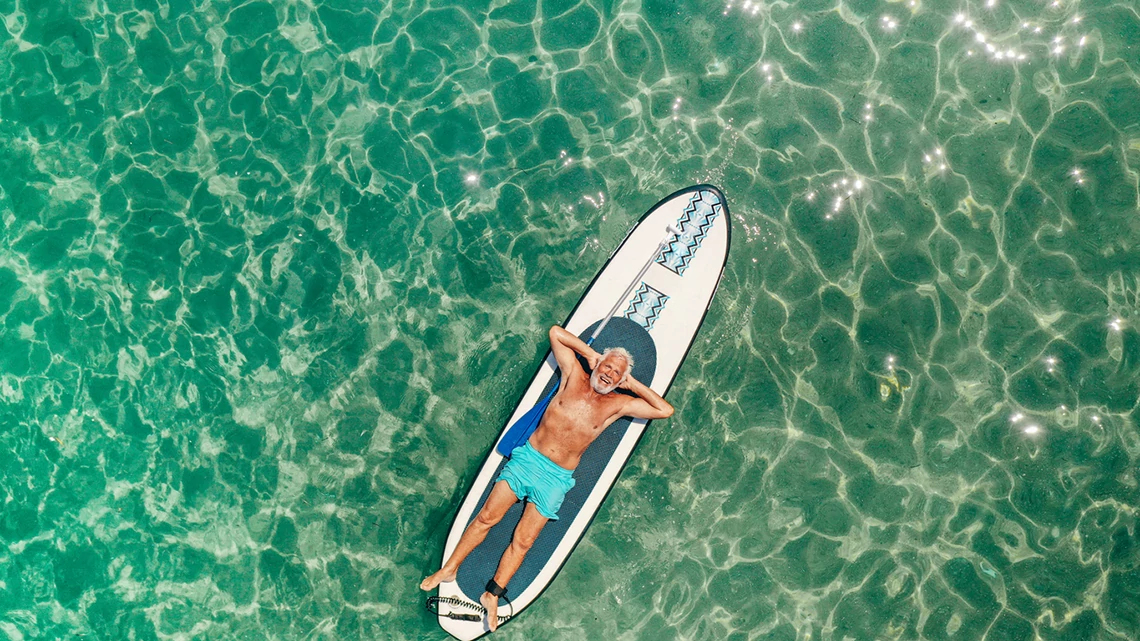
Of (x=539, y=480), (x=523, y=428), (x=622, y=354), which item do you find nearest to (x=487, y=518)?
(x=539, y=480)

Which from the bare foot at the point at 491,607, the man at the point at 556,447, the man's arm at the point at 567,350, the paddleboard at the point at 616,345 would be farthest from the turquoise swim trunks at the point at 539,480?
the bare foot at the point at 491,607

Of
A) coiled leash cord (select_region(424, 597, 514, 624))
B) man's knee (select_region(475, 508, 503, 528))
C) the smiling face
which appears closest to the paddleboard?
coiled leash cord (select_region(424, 597, 514, 624))

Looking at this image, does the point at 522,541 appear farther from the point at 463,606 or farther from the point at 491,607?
the point at 463,606

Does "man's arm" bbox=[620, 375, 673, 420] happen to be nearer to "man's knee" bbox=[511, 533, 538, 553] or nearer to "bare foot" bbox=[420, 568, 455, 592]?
"man's knee" bbox=[511, 533, 538, 553]

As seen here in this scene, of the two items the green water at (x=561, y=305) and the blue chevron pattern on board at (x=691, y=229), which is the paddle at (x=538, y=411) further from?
the green water at (x=561, y=305)

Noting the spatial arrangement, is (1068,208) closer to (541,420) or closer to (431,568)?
(541,420)

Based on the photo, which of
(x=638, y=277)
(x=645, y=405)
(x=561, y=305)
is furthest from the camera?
(x=561, y=305)
